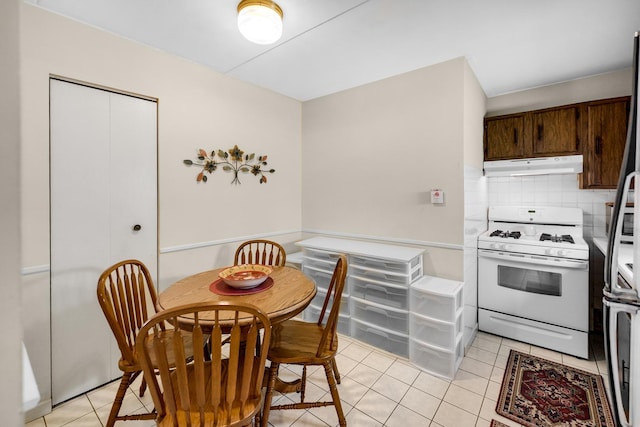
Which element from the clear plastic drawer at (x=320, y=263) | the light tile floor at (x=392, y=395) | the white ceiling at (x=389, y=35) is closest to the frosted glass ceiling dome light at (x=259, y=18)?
Answer: the white ceiling at (x=389, y=35)

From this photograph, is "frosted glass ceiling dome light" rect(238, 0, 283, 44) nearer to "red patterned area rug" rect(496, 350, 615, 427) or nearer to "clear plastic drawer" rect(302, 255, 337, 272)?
"clear plastic drawer" rect(302, 255, 337, 272)

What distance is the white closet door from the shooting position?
6.13 feet

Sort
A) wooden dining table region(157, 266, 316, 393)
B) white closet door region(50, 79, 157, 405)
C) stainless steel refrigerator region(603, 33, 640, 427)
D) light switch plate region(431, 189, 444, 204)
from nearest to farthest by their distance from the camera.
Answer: stainless steel refrigerator region(603, 33, 640, 427) < wooden dining table region(157, 266, 316, 393) < white closet door region(50, 79, 157, 405) < light switch plate region(431, 189, 444, 204)

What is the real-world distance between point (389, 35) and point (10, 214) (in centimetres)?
236

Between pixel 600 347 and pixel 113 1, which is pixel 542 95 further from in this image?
pixel 113 1

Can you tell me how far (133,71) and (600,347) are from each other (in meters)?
4.50

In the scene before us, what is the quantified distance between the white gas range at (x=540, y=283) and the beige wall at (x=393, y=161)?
539mm

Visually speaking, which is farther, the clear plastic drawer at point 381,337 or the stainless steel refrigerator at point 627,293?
the clear plastic drawer at point 381,337

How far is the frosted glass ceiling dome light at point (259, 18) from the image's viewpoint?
166cm

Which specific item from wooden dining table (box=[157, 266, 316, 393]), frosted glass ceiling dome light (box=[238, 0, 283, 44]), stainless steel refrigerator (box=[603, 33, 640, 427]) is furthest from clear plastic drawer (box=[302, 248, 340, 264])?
stainless steel refrigerator (box=[603, 33, 640, 427])

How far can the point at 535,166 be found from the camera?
2.74m

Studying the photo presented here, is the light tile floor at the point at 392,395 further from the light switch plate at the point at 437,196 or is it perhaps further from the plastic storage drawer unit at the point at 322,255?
the light switch plate at the point at 437,196

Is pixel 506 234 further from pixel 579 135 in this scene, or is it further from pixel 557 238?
pixel 579 135

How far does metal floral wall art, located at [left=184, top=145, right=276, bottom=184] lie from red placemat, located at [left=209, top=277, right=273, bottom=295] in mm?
1158
